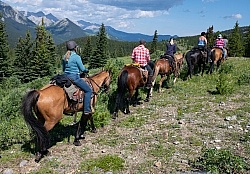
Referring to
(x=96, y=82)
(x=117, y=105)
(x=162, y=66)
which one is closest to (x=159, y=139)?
(x=96, y=82)

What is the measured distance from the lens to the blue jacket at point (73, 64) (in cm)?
848

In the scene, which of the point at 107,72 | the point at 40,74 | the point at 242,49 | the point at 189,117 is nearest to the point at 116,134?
the point at 107,72

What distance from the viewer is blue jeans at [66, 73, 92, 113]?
864 centimetres

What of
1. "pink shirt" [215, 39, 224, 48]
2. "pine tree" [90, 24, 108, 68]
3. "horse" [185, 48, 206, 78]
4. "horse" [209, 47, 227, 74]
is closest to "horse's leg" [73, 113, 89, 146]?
"horse" [185, 48, 206, 78]

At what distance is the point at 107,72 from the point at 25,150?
398cm

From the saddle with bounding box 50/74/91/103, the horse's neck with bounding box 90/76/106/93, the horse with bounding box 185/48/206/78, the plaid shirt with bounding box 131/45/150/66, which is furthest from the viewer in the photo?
the horse with bounding box 185/48/206/78

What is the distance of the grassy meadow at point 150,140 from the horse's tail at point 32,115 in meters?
0.67

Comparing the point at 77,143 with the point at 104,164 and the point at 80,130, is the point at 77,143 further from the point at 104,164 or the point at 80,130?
the point at 104,164

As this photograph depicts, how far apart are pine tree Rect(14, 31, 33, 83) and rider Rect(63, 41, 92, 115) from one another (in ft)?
145

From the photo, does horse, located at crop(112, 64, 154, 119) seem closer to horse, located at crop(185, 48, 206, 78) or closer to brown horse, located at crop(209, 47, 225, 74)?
horse, located at crop(185, 48, 206, 78)

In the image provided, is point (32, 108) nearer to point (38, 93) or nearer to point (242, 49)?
point (38, 93)

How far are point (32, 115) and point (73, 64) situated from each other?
6.68ft

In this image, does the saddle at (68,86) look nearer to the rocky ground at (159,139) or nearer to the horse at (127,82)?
the rocky ground at (159,139)

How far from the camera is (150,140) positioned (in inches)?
352
